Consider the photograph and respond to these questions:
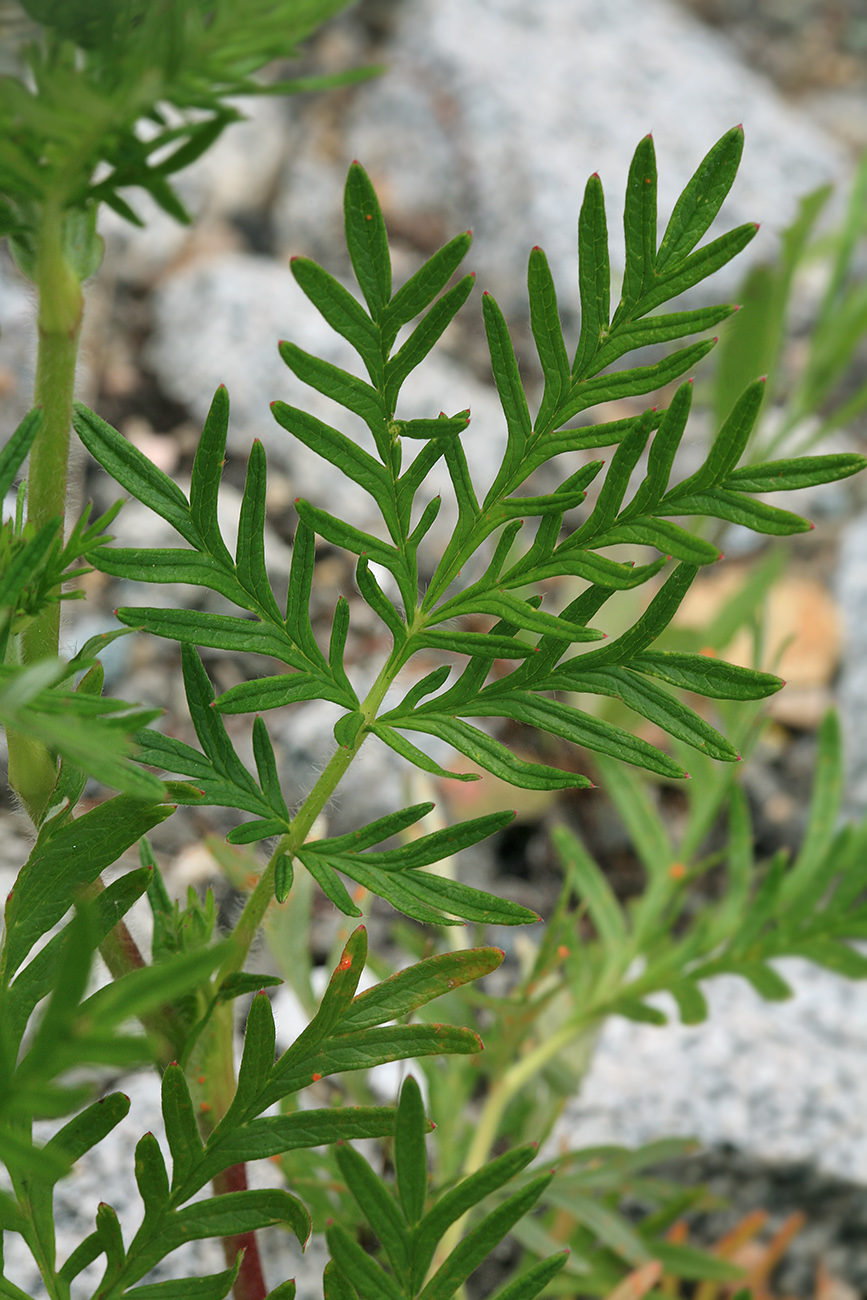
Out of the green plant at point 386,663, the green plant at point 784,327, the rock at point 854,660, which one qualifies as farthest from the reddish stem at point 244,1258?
the rock at point 854,660

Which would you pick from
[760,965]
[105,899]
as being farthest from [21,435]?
[760,965]

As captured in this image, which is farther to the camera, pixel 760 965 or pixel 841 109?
pixel 841 109

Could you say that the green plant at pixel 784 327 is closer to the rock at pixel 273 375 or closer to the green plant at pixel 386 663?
the rock at pixel 273 375

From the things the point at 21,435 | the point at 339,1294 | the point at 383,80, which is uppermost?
the point at 383,80

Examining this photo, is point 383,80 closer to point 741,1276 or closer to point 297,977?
point 297,977

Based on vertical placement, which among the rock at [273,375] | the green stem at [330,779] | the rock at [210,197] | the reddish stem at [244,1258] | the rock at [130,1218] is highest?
the rock at [210,197]

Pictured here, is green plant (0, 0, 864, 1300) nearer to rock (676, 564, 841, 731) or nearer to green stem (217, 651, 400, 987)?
green stem (217, 651, 400, 987)
